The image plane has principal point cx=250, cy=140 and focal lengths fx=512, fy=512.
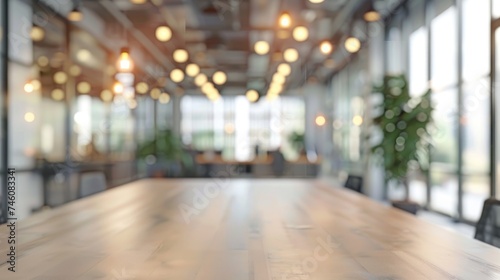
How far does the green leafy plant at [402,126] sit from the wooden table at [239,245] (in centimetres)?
332

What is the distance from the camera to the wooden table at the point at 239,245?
130 centimetres

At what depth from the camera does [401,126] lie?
234 inches

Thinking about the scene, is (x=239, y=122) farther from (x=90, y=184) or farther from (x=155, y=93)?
(x=90, y=184)

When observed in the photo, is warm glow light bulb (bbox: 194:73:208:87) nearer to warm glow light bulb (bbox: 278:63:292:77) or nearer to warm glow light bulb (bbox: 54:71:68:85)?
warm glow light bulb (bbox: 278:63:292:77)

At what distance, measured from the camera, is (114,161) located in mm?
10688

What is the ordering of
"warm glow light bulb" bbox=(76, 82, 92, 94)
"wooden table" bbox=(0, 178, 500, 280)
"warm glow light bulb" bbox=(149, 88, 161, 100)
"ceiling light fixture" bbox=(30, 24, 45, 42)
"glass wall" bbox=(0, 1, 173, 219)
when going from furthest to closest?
1. "warm glow light bulb" bbox=(149, 88, 161, 100)
2. "warm glow light bulb" bbox=(76, 82, 92, 94)
3. "ceiling light fixture" bbox=(30, 24, 45, 42)
4. "glass wall" bbox=(0, 1, 173, 219)
5. "wooden table" bbox=(0, 178, 500, 280)

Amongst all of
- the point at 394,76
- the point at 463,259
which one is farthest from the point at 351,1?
the point at 463,259

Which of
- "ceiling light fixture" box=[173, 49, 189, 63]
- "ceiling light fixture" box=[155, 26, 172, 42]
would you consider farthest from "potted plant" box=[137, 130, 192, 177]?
"ceiling light fixture" box=[155, 26, 172, 42]

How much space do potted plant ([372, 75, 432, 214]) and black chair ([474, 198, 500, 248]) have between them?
12.3 feet

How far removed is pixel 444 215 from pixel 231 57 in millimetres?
5650

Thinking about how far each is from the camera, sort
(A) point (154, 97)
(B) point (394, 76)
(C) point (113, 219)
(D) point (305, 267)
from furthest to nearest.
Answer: (A) point (154, 97)
(B) point (394, 76)
(C) point (113, 219)
(D) point (305, 267)

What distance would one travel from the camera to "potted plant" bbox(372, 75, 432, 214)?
19.0 ft

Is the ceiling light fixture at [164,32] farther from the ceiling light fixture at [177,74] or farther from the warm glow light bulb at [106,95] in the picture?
the warm glow light bulb at [106,95]

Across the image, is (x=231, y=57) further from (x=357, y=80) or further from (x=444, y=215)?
(x=444, y=215)
